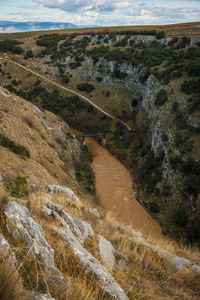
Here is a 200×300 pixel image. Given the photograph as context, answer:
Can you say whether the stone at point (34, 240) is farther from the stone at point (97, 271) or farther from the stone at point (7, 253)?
the stone at point (97, 271)

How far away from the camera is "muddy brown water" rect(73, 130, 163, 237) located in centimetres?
2636

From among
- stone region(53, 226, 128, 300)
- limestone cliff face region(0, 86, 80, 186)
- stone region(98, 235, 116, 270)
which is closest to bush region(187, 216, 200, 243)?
limestone cliff face region(0, 86, 80, 186)

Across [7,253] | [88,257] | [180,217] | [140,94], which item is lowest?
[180,217]

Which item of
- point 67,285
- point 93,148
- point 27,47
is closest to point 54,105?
point 93,148

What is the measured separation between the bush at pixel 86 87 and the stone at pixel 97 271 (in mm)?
63110

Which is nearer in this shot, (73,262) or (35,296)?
(35,296)

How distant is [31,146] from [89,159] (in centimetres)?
1965

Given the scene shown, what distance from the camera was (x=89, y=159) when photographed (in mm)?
40500

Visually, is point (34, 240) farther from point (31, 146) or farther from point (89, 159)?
point (89, 159)

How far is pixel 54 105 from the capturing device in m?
58.3

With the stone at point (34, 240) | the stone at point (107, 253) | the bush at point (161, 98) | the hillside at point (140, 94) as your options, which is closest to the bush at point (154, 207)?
the hillside at point (140, 94)

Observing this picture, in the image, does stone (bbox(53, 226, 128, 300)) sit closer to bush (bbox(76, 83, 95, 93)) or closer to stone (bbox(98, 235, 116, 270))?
stone (bbox(98, 235, 116, 270))

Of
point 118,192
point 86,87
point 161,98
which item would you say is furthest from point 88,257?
point 86,87

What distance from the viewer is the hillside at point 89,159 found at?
446cm
